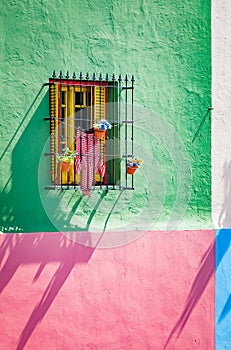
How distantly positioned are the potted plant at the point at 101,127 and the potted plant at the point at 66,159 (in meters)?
0.34

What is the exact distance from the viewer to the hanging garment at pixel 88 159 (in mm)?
6879

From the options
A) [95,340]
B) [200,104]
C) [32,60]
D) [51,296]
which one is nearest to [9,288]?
[51,296]

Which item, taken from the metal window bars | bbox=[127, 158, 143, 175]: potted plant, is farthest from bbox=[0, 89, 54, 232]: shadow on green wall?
bbox=[127, 158, 143, 175]: potted plant

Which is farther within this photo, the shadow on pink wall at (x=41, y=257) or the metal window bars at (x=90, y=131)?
the metal window bars at (x=90, y=131)

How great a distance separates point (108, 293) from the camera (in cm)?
702

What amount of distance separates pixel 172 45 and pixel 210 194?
1795 mm

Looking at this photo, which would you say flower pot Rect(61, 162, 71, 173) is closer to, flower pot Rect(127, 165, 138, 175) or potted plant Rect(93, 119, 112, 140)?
potted plant Rect(93, 119, 112, 140)

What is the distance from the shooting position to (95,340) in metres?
6.97

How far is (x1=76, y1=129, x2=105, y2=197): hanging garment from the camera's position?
688 cm

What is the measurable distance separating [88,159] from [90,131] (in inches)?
12.8

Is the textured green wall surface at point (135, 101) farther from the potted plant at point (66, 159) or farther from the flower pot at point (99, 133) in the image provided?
the flower pot at point (99, 133)

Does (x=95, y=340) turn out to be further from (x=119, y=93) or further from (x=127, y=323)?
(x=119, y=93)

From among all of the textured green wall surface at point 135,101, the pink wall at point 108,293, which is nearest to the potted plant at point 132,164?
the textured green wall surface at point 135,101

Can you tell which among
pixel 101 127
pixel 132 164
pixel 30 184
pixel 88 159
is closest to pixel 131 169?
pixel 132 164
